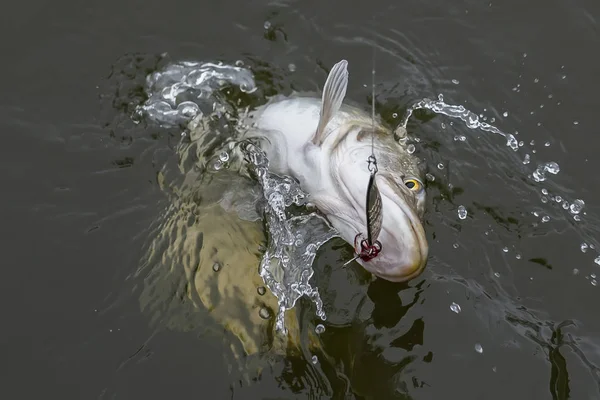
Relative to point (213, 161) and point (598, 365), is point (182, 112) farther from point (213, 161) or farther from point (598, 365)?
point (598, 365)

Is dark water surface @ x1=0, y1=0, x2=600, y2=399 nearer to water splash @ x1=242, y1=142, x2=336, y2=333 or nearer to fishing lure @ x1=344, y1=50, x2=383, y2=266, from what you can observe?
water splash @ x1=242, y1=142, x2=336, y2=333

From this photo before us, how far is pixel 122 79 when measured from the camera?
4.97m

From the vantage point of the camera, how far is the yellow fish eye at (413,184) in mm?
3746

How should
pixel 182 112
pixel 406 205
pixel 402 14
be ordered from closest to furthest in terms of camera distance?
pixel 406 205 → pixel 182 112 → pixel 402 14

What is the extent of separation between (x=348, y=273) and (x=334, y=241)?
243 millimetres

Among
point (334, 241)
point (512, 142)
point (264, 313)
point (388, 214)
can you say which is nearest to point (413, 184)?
point (388, 214)

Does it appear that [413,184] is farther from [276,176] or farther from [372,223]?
[276,176]

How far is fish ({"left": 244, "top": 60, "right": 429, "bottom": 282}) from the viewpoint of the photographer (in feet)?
10.8

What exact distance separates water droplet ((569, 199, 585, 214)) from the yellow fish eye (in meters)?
1.50

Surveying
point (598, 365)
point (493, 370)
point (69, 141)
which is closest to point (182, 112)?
point (69, 141)

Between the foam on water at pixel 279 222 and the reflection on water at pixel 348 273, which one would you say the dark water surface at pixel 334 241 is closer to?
the reflection on water at pixel 348 273

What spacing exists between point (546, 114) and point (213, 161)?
267 cm

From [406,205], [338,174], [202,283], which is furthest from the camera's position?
[202,283]

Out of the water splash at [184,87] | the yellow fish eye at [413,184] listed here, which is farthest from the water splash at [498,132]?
the water splash at [184,87]
